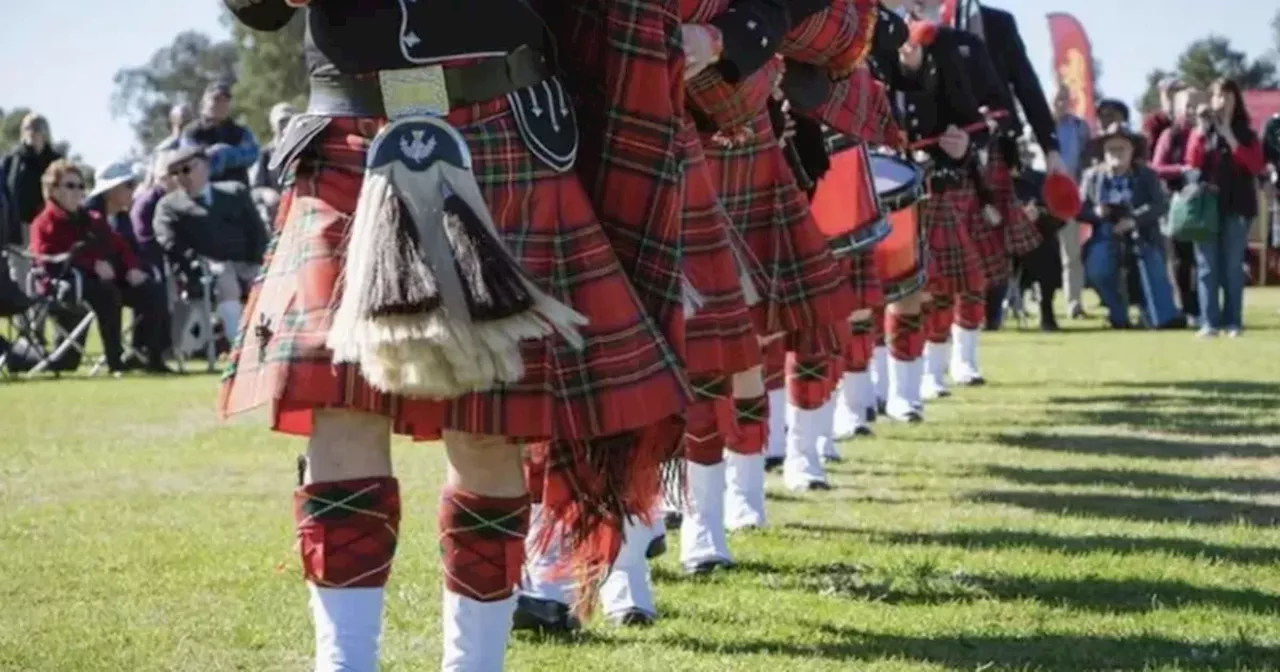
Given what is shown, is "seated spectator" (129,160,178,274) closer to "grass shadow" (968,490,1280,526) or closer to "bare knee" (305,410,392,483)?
"grass shadow" (968,490,1280,526)

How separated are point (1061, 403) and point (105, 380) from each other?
629 centimetres

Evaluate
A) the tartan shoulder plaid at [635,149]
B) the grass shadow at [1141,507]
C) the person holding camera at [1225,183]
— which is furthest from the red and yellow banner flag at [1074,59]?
the tartan shoulder plaid at [635,149]

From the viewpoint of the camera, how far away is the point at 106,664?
4031 mm

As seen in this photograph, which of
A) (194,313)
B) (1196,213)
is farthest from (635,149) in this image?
(1196,213)

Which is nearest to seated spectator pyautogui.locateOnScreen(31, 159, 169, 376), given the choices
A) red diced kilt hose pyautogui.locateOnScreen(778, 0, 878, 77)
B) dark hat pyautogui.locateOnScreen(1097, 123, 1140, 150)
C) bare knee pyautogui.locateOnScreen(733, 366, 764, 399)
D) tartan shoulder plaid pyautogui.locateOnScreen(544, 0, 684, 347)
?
dark hat pyautogui.locateOnScreen(1097, 123, 1140, 150)

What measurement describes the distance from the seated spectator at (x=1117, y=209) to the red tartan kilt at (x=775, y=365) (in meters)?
11.2

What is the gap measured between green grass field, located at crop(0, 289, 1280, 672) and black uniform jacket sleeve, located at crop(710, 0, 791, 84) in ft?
3.69

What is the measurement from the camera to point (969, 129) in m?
9.16

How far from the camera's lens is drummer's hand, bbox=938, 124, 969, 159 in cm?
890

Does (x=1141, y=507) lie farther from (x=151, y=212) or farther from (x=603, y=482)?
(x=151, y=212)

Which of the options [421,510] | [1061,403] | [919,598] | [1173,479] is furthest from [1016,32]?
[919,598]

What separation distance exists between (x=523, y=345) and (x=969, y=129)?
6.26m

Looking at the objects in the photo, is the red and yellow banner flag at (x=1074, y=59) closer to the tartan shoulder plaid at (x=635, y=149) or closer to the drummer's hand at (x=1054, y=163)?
the drummer's hand at (x=1054, y=163)

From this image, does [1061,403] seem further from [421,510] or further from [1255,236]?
[1255,236]
